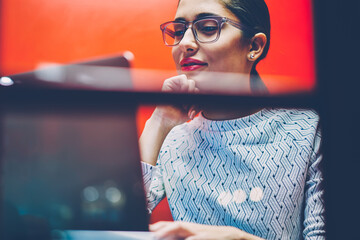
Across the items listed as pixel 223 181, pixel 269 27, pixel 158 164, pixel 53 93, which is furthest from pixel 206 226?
pixel 269 27

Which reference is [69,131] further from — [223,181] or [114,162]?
[223,181]

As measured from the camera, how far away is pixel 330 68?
0.90 meters

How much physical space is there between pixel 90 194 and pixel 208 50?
583mm

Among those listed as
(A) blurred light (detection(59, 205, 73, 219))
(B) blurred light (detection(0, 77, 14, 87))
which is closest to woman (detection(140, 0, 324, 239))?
(A) blurred light (detection(59, 205, 73, 219))

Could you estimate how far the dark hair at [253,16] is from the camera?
1.15 meters

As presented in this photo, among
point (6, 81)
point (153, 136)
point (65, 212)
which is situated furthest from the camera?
point (153, 136)

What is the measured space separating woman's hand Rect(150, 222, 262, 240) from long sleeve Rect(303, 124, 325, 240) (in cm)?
17

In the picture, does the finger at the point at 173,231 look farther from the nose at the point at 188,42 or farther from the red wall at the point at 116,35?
the nose at the point at 188,42

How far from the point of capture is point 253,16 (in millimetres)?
1182

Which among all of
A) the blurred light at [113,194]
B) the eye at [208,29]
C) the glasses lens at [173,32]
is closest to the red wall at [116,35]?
the glasses lens at [173,32]

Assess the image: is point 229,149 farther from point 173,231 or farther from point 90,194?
point 90,194

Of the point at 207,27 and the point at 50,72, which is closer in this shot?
the point at 50,72

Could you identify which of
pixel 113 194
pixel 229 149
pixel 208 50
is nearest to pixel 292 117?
pixel 229 149

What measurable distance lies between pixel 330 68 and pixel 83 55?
73 cm
